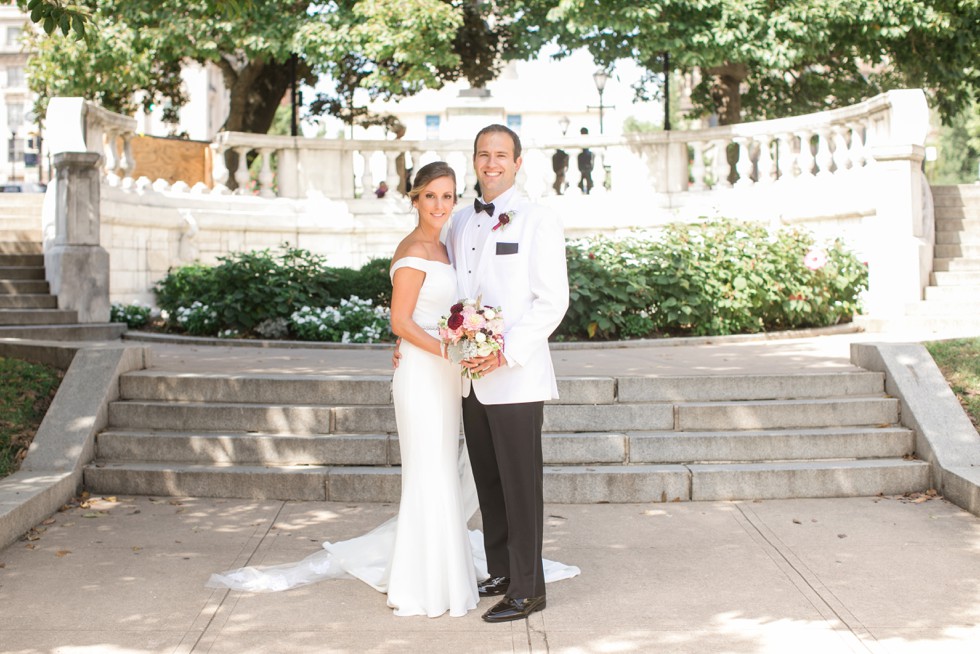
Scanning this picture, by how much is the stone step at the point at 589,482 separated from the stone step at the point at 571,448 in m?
0.15

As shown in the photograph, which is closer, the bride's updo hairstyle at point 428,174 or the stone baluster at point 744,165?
the bride's updo hairstyle at point 428,174

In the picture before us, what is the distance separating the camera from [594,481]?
6785mm

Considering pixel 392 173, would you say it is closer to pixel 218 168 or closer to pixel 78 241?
pixel 218 168

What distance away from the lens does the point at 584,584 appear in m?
5.17

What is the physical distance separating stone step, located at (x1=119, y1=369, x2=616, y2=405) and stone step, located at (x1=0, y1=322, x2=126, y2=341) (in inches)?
161

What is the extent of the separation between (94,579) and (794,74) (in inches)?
790

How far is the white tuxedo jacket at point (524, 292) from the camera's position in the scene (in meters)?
4.61

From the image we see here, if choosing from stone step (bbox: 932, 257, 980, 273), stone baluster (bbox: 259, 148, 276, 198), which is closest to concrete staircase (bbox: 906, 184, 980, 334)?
stone step (bbox: 932, 257, 980, 273)

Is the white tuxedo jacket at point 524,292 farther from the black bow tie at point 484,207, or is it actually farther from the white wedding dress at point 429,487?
the white wedding dress at point 429,487

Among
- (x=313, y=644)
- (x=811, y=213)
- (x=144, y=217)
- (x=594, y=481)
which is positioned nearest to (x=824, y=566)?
(x=594, y=481)

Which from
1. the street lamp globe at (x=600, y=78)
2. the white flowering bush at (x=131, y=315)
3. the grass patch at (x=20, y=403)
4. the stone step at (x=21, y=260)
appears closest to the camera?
the grass patch at (x=20, y=403)

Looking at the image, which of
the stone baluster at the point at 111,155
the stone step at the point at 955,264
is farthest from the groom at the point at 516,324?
the stone baluster at the point at 111,155

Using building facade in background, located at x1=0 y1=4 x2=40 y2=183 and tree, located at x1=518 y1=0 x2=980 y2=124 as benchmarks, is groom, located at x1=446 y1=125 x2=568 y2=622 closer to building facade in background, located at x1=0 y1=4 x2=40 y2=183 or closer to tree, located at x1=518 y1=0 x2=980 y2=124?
tree, located at x1=518 y1=0 x2=980 y2=124

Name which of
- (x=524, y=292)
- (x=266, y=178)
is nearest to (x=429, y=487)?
(x=524, y=292)
